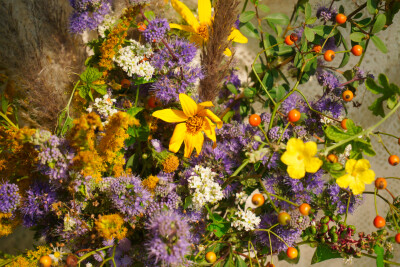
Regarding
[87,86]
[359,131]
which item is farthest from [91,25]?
[359,131]

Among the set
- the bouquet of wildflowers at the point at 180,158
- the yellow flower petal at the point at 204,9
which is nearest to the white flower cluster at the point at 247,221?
the bouquet of wildflowers at the point at 180,158

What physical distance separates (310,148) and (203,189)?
0.26 m

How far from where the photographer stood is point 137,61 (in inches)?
28.8

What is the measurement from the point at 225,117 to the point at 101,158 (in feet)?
1.39

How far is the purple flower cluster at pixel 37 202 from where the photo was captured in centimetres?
71

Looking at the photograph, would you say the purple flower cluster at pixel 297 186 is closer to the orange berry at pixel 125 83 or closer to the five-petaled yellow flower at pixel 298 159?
the five-petaled yellow flower at pixel 298 159

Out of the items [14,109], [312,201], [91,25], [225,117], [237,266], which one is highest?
[91,25]

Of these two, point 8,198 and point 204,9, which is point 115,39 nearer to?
point 204,9

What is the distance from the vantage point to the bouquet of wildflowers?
62cm

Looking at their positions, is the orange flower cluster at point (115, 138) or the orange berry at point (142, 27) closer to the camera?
the orange flower cluster at point (115, 138)

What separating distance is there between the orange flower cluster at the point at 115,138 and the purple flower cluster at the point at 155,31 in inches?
7.4

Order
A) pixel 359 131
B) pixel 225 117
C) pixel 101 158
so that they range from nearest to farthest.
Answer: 1. pixel 359 131
2. pixel 101 158
3. pixel 225 117

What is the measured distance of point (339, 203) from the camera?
2.70 ft

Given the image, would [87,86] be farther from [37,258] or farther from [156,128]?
[37,258]
